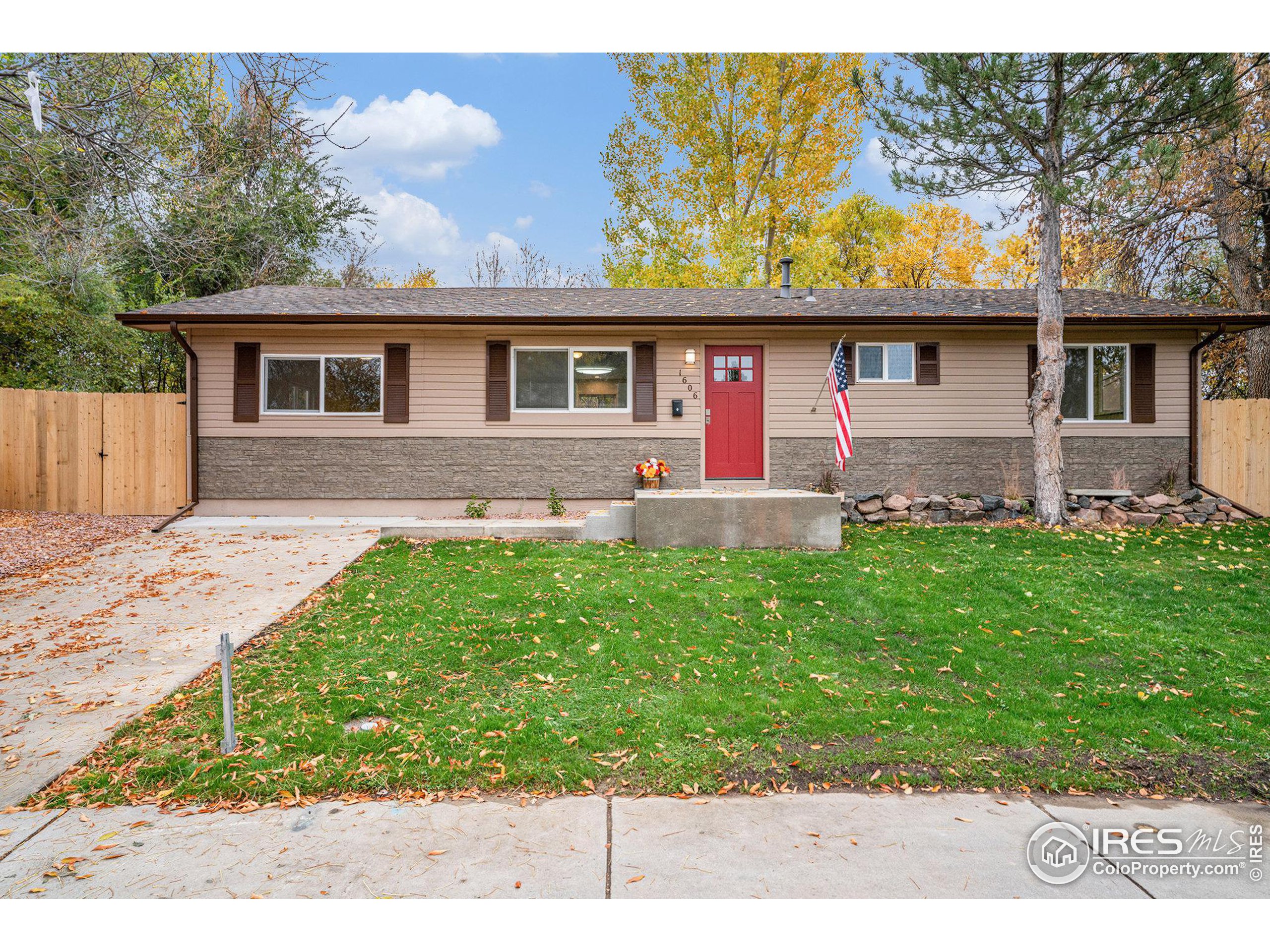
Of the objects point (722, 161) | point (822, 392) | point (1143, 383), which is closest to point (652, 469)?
point (822, 392)

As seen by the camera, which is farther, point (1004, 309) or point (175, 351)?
point (175, 351)

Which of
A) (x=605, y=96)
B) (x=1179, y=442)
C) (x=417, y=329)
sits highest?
(x=605, y=96)

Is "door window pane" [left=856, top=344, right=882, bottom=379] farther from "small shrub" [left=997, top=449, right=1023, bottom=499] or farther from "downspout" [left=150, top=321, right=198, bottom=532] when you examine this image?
"downspout" [left=150, top=321, right=198, bottom=532]

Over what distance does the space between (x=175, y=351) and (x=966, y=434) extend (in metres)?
17.5

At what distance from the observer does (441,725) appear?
325 cm

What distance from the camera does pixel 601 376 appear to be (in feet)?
33.1

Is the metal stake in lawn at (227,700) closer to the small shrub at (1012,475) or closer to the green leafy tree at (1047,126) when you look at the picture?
the green leafy tree at (1047,126)

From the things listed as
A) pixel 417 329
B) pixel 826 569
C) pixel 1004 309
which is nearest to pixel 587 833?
pixel 826 569

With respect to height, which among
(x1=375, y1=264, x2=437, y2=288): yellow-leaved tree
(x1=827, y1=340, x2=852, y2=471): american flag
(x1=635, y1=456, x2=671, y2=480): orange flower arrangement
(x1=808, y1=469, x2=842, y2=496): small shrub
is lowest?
(x1=808, y1=469, x2=842, y2=496): small shrub

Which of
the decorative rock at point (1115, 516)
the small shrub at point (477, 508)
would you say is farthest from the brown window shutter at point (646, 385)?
the decorative rock at point (1115, 516)

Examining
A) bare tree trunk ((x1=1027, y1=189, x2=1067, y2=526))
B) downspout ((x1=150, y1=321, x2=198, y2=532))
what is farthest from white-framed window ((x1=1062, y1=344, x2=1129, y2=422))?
downspout ((x1=150, y1=321, x2=198, y2=532))

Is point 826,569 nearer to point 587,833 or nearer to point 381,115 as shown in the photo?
point 587,833

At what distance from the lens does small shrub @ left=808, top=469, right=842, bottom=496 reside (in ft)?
32.3

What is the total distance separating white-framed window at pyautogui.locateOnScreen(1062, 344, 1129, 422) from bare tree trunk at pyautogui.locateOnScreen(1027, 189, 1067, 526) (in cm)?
142
